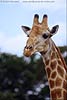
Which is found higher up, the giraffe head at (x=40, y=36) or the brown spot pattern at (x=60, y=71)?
the giraffe head at (x=40, y=36)

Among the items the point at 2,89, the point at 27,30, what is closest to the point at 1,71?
the point at 2,89

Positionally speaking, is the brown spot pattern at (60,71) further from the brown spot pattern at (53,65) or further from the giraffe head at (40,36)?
the giraffe head at (40,36)

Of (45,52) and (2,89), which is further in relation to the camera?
(2,89)

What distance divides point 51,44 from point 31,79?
14.1 feet

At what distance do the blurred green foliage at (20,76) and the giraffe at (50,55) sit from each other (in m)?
3.70

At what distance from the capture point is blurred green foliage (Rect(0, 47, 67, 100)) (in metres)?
6.94

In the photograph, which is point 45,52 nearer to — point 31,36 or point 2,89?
point 31,36

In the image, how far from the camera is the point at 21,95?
7004 mm

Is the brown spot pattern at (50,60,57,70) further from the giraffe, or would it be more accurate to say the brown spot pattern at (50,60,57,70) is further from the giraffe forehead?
the giraffe forehead

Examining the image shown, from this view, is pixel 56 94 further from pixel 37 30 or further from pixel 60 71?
pixel 37 30

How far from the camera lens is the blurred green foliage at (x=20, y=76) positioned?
6941 millimetres

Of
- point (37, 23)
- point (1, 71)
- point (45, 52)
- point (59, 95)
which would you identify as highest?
point (1, 71)

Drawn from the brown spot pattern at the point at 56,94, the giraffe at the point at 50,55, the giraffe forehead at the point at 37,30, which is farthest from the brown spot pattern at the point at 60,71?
the giraffe forehead at the point at 37,30

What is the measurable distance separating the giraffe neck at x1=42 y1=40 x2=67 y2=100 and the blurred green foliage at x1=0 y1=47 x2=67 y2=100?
12.1ft
